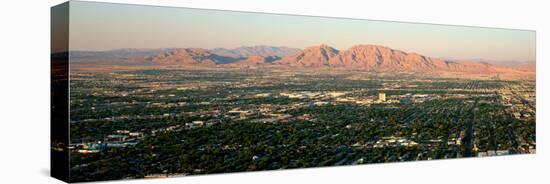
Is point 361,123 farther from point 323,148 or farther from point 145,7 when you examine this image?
point 145,7

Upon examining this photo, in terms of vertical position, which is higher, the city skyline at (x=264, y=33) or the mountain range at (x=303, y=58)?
the city skyline at (x=264, y=33)

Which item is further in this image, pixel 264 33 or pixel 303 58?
pixel 303 58

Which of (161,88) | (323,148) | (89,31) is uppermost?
(89,31)

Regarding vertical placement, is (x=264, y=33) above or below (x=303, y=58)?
above

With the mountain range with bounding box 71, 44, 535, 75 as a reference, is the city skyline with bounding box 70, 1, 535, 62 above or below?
above

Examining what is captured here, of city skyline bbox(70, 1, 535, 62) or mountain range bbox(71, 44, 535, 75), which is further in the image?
mountain range bbox(71, 44, 535, 75)

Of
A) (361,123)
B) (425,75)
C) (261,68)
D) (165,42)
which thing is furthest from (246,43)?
(425,75)

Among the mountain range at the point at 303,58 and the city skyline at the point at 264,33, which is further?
the mountain range at the point at 303,58

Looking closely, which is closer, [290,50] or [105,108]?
[105,108]
